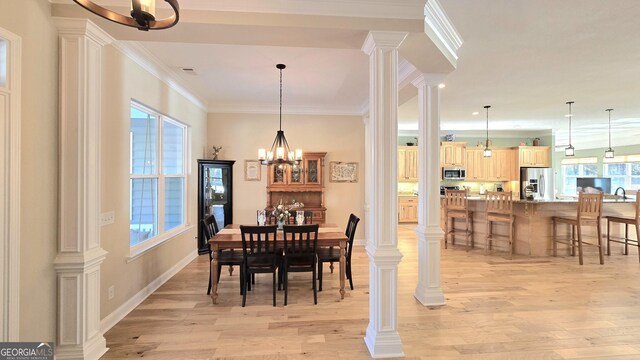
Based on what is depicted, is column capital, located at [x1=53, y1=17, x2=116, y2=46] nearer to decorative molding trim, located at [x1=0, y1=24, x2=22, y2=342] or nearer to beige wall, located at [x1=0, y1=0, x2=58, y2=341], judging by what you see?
beige wall, located at [x1=0, y1=0, x2=58, y2=341]

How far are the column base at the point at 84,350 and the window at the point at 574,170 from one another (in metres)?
13.5

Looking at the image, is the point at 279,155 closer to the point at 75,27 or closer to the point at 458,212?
the point at 75,27

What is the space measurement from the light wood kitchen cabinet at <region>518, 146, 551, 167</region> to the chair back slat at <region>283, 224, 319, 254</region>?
7.95m

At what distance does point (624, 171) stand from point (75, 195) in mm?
13463

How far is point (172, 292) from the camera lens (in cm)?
350

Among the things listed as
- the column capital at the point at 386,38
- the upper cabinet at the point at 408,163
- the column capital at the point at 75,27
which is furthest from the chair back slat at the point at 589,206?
the column capital at the point at 75,27

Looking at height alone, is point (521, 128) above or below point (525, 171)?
above

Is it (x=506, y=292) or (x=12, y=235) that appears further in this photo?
(x=506, y=292)

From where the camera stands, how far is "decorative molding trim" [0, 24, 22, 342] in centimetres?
173

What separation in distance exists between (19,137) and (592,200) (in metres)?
6.98

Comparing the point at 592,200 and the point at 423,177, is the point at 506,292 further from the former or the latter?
the point at 592,200

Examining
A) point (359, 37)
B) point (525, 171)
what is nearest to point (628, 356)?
point (359, 37)

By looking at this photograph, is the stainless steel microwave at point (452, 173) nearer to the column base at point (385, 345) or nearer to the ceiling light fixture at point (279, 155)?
the ceiling light fixture at point (279, 155)

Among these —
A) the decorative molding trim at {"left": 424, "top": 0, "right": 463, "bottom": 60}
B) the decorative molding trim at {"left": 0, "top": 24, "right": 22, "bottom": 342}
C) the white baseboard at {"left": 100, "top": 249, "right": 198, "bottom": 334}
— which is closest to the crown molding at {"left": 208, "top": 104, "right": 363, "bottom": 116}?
the white baseboard at {"left": 100, "top": 249, "right": 198, "bottom": 334}
